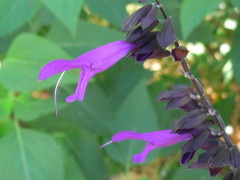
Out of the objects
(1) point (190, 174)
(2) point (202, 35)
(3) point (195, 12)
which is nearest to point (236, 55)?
(3) point (195, 12)

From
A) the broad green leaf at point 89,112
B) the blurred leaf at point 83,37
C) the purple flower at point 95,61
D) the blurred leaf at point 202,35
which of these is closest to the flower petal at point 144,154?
the purple flower at point 95,61

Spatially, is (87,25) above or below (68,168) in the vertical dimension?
above

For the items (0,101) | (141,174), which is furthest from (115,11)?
(141,174)

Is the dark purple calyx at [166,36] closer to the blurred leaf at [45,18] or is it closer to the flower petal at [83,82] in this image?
the flower petal at [83,82]

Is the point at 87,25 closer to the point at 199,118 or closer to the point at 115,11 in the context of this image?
the point at 115,11

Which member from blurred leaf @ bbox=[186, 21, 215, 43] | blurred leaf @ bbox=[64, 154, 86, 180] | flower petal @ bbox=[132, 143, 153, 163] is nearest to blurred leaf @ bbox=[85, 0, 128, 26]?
blurred leaf @ bbox=[186, 21, 215, 43]

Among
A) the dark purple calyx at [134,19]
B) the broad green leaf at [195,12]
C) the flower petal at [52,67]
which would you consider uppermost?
the flower petal at [52,67]
